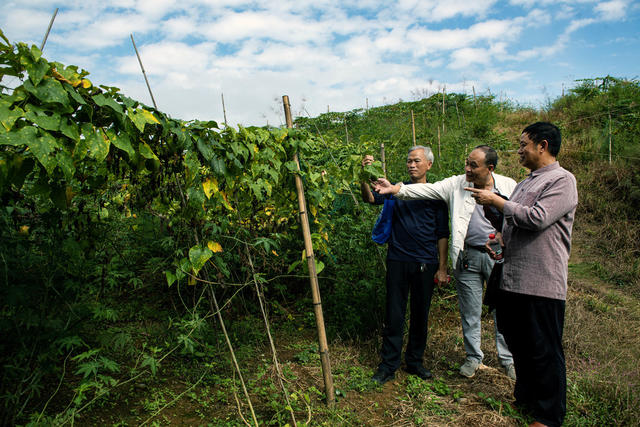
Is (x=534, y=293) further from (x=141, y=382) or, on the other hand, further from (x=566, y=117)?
(x=566, y=117)

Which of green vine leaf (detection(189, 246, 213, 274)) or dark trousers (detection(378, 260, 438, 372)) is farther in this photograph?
dark trousers (detection(378, 260, 438, 372))

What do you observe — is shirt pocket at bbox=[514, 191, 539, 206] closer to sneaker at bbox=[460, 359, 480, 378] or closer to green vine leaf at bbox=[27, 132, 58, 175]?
sneaker at bbox=[460, 359, 480, 378]

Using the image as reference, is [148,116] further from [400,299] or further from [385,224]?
[400,299]

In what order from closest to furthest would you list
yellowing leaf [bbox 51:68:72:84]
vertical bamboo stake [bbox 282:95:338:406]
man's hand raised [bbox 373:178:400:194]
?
yellowing leaf [bbox 51:68:72:84] < vertical bamboo stake [bbox 282:95:338:406] < man's hand raised [bbox 373:178:400:194]

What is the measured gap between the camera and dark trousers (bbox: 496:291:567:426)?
2197 mm

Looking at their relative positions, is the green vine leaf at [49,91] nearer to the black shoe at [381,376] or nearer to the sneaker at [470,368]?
the black shoe at [381,376]

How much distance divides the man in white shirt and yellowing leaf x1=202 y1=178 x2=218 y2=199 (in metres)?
1.40

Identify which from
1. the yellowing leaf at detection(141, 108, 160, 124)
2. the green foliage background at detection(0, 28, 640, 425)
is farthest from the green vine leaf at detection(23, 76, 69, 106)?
the yellowing leaf at detection(141, 108, 160, 124)

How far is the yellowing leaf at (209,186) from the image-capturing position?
6.70 ft

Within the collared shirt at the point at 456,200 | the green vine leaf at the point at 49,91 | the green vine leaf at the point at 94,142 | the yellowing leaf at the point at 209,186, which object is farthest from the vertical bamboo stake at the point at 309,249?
the green vine leaf at the point at 49,91

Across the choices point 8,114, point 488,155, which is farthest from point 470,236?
point 8,114

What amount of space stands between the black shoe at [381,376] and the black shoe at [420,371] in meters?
0.21

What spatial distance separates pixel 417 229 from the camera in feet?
9.49

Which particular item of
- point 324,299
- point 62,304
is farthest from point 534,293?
point 62,304
